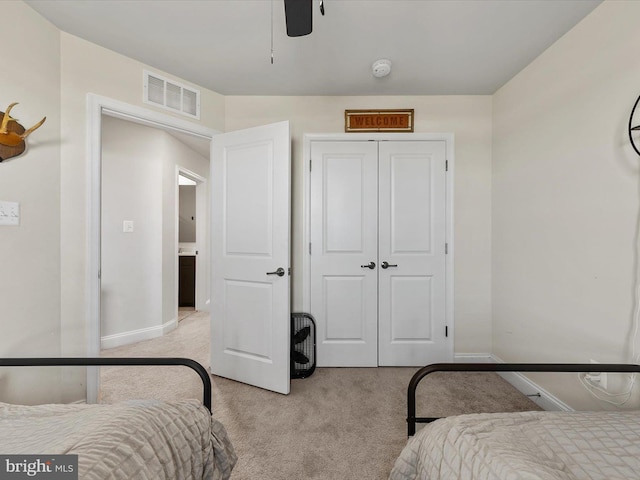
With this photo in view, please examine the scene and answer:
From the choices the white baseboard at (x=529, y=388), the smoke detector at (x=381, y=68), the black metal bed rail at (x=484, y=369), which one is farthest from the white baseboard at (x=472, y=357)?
the smoke detector at (x=381, y=68)

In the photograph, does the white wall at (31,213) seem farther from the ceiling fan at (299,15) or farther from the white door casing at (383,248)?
the white door casing at (383,248)

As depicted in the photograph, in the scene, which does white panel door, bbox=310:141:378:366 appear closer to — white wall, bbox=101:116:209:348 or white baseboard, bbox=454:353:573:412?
white baseboard, bbox=454:353:573:412

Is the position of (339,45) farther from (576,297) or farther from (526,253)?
(576,297)

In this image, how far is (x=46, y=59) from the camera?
1.70m

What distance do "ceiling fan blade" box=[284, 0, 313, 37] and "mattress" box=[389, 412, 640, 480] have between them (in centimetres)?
154

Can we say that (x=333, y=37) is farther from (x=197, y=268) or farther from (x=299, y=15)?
(x=197, y=268)

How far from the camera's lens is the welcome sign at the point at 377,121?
8.43 ft

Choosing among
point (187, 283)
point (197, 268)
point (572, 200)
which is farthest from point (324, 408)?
point (187, 283)

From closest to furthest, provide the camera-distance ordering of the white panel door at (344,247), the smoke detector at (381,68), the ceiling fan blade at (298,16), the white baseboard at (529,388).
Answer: the ceiling fan blade at (298,16), the white baseboard at (529,388), the smoke detector at (381,68), the white panel door at (344,247)

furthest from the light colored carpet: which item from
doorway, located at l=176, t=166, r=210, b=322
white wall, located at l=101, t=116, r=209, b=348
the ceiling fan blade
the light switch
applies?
the ceiling fan blade

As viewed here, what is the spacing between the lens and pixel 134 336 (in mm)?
3109

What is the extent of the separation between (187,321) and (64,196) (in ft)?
8.24

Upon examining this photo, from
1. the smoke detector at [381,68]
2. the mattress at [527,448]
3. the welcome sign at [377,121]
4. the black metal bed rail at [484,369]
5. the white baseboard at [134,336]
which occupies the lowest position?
the white baseboard at [134,336]

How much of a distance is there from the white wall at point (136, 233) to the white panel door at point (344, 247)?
1982 mm
